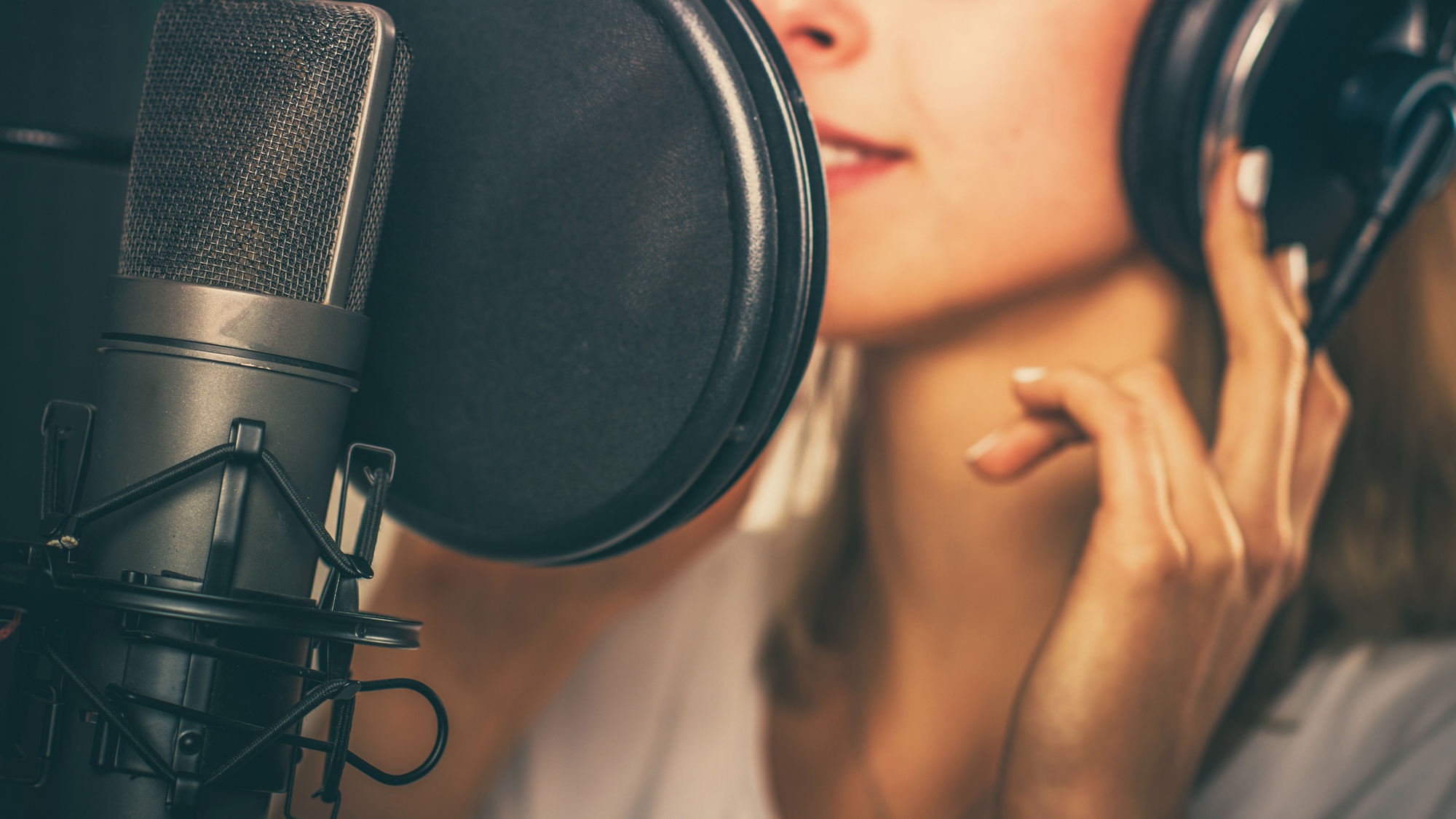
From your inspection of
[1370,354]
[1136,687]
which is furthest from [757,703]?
[1370,354]

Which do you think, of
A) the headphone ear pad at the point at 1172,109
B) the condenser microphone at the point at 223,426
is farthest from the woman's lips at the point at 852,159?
the condenser microphone at the point at 223,426

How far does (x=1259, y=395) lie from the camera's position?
0.66 metres

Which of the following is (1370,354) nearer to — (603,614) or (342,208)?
(603,614)

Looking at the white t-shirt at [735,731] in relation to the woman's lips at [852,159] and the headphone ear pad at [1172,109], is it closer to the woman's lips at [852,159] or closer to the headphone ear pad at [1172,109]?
the headphone ear pad at [1172,109]

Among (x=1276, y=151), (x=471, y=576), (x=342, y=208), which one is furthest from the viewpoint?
(x=471, y=576)

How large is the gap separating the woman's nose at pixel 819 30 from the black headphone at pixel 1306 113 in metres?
0.17

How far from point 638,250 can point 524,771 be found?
2.59 feet

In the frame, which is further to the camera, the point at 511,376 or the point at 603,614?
the point at 603,614

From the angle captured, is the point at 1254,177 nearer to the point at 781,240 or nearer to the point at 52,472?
the point at 781,240

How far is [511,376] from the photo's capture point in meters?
0.35

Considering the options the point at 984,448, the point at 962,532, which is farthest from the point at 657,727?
the point at 984,448

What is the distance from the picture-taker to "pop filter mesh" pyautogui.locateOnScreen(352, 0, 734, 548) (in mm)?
316

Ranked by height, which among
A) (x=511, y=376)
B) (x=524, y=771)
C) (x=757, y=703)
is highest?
(x=511, y=376)

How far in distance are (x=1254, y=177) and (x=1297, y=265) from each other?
0.13 m
